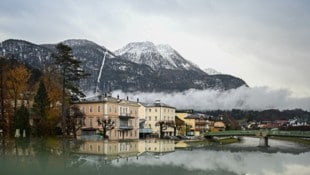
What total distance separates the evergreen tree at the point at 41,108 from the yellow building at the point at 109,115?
62.8 feet

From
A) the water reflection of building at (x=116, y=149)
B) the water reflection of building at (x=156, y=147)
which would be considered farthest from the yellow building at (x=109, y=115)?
the water reflection of building at (x=116, y=149)

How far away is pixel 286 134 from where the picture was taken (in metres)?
73.8

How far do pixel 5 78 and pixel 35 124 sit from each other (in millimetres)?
7974

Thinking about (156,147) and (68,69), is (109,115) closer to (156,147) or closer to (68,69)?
(68,69)

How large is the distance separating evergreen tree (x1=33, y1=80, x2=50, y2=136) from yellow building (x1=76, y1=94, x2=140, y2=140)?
19.1 m

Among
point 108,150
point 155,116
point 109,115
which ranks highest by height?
point 109,115

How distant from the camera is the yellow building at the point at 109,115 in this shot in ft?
262

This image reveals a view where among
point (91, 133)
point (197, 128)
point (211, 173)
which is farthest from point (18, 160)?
point (197, 128)

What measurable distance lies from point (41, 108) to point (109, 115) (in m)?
24.9

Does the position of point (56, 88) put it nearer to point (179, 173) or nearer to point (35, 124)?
point (35, 124)

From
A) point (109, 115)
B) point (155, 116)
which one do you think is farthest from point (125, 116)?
point (155, 116)

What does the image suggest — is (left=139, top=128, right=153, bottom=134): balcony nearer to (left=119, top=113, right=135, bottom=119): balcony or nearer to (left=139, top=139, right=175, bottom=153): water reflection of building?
(left=119, top=113, right=135, bottom=119): balcony

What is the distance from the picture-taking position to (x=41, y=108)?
186 ft

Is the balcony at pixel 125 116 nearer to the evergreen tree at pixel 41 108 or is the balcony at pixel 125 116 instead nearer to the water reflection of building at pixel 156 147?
the water reflection of building at pixel 156 147
